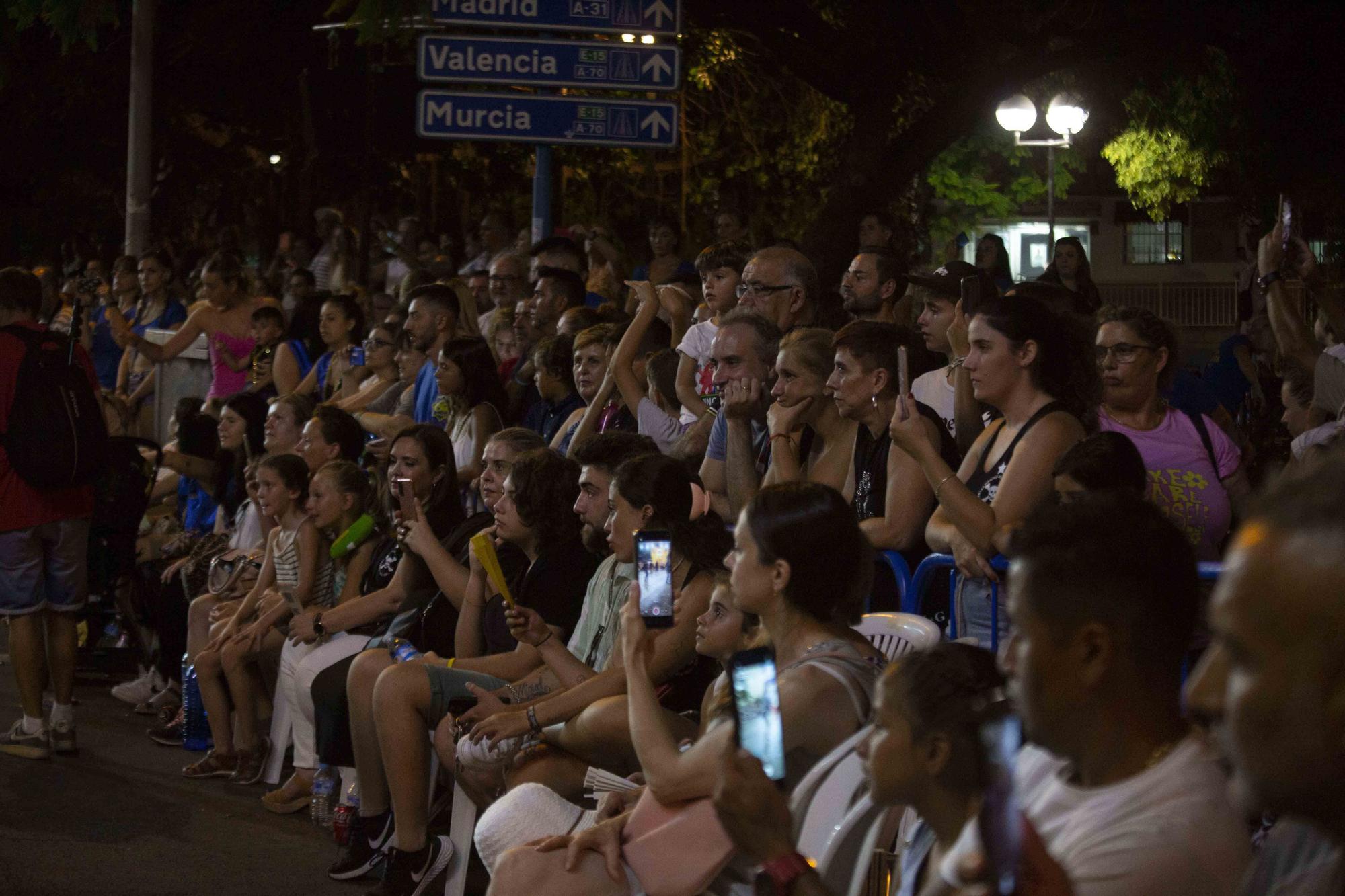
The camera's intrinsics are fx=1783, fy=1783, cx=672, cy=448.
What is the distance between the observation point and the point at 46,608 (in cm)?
865

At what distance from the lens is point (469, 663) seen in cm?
628

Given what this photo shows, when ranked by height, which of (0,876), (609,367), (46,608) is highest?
(609,367)

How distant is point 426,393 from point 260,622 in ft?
6.54

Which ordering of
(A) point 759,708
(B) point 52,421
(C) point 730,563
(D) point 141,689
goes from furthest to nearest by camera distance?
(D) point 141,689, (B) point 52,421, (C) point 730,563, (A) point 759,708

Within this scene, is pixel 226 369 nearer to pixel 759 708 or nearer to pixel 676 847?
pixel 676 847

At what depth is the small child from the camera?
773 centimetres

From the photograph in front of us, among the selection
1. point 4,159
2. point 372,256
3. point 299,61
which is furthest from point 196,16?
point 4,159

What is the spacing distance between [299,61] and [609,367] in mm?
10610

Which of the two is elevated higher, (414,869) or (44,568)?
(44,568)

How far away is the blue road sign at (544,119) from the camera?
396 inches

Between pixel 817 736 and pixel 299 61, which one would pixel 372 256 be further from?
pixel 817 736

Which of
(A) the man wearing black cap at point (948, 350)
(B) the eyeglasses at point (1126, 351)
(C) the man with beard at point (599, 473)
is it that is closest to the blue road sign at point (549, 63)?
(A) the man wearing black cap at point (948, 350)

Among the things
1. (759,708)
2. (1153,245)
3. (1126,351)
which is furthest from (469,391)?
(1153,245)

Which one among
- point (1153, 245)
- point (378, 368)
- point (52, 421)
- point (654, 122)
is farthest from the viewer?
point (1153, 245)
